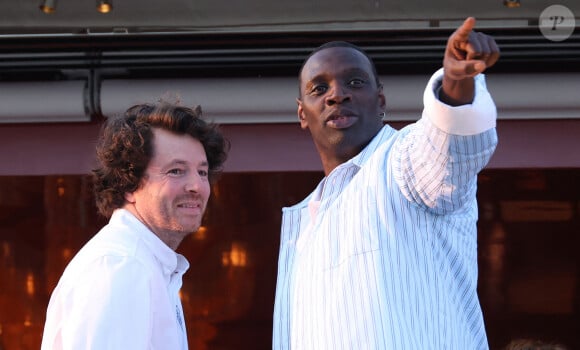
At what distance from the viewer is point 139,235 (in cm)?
207

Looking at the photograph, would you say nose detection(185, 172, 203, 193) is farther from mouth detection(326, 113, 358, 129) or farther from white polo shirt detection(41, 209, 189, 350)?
mouth detection(326, 113, 358, 129)

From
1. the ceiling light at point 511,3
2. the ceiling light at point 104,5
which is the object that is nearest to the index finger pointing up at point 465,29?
the ceiling light at point 511,3

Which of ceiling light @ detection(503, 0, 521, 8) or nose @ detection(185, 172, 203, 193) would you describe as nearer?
nose @ detection(185, 172, 203, 193)

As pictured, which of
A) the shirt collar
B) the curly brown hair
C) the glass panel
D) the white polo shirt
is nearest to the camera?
the white polo shirt

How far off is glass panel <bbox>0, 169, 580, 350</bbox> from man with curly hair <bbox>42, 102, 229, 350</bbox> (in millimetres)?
2062

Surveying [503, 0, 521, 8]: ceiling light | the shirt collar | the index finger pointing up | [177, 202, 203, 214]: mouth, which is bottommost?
the shirt collar

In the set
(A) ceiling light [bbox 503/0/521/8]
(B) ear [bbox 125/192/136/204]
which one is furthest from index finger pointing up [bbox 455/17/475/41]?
(A) ceiling light [bbox 503/0/521/8]

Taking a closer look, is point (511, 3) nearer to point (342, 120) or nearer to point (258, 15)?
point (258, 15)

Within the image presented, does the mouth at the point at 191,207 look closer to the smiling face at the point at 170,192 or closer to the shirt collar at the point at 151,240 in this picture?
the smiling face at the point at 170,192

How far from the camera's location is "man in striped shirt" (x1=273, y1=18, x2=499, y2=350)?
1550 millimetres

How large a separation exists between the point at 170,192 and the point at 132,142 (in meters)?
0.18

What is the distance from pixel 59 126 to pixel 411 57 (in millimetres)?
1539

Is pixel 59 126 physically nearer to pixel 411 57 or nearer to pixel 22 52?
pixel 22 52

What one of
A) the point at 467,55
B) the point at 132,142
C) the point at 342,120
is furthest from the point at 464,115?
the point at 132,142
